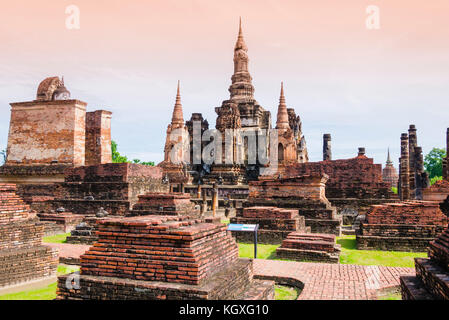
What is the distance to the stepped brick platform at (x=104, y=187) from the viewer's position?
666 inches

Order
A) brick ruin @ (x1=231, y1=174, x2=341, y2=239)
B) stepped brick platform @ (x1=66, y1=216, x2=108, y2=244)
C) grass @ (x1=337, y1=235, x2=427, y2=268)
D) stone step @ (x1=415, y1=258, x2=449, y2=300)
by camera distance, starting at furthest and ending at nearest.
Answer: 1. brick ruin @ (x1=231, y1=174, x2=341, y2=239)
2. stepped brick platform @ (x1=66, y1=216, x2=108, y2=244)
3. grass @ (x1=337, y1=235, x2=427, y2=268)
4. stone step @ (x1=415, y1=258, x2=449, y2=300)

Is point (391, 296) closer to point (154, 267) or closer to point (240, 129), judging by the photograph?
point (154, 267)

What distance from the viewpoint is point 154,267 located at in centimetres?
443

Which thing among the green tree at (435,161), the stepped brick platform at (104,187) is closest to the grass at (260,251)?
the stepped brick platform at (104,187)

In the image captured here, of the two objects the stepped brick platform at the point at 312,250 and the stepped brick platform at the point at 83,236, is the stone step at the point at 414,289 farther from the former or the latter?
the stepped brick platform at the point at 83,236

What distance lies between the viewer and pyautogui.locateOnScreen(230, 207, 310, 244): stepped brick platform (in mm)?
11039

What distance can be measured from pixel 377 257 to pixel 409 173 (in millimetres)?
18278

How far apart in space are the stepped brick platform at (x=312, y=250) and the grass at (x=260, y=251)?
1.40ft

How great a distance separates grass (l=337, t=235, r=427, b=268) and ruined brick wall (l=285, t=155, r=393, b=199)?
317 inches

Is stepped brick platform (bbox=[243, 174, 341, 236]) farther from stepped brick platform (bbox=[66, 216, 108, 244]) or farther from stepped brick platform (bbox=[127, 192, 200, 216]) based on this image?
stepped brick platform (bbox=[66, 216, 108, 244])

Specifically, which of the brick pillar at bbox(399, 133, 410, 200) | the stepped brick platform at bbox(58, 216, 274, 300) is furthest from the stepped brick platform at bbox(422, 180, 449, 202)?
the stepped brick platform at bbox(58, 216, 274, 300)

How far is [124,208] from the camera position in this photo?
16.7m

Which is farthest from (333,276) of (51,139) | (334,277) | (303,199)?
(51,139)
